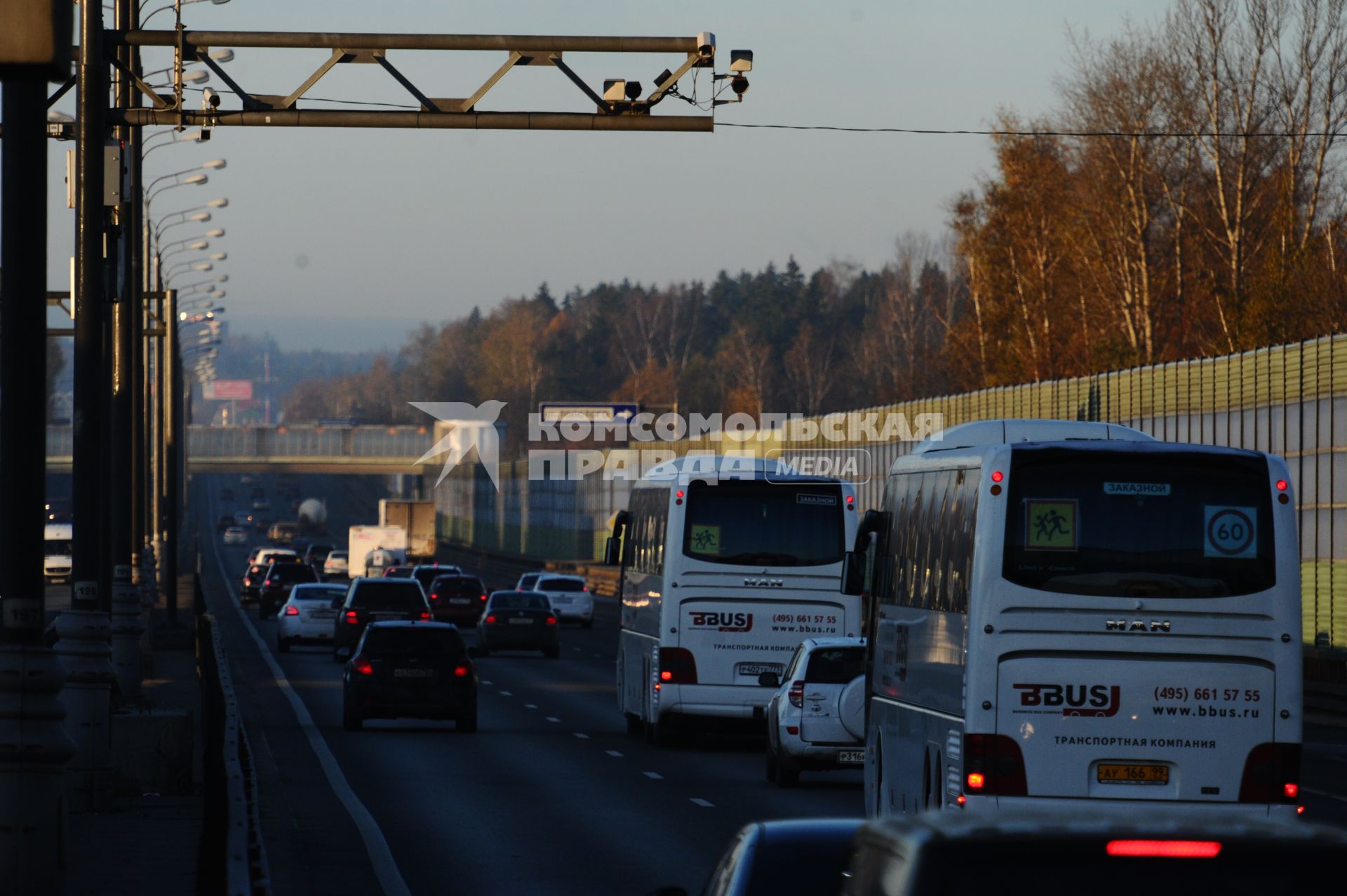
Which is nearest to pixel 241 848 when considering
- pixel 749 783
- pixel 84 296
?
pixel 84 296

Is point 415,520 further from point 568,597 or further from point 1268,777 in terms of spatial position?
point 1268,777

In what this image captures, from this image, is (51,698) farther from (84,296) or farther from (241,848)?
(84,296)

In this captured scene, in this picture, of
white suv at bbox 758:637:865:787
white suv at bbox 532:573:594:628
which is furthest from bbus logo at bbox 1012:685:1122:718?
white suv at bbox 532:573:594:628

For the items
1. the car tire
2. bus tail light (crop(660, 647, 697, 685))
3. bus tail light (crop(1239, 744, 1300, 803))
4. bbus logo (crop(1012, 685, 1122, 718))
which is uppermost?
bbus logo (crop(1012, 685, 1122, 718))

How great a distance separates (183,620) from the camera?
6059 cm

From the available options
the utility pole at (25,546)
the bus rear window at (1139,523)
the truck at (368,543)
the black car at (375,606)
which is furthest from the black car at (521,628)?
the truck at (368,543)

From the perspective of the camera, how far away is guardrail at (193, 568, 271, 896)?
10.4m

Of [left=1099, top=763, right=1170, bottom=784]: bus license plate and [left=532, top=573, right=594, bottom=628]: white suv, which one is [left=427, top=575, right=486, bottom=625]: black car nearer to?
[left=532, top=573, right=594, bottom=628]: white suv

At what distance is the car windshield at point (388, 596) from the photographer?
1828 inches

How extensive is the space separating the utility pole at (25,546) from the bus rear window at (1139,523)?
552 cm

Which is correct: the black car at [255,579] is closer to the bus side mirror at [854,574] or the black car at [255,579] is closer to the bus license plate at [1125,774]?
the bus side mirror at [854,574]

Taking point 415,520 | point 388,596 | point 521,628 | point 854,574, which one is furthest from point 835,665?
point 415,520

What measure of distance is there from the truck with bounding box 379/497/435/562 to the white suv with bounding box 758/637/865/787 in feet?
255

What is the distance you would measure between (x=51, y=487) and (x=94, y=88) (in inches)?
7054
